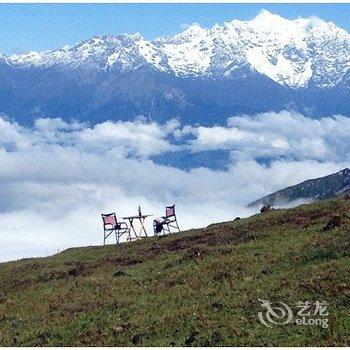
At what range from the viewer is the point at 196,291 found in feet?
88.6

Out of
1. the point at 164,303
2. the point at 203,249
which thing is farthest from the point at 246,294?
the point at 203,249

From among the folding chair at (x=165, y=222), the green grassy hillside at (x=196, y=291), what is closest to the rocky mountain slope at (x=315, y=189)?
the folding chair at (x=165, y=222)

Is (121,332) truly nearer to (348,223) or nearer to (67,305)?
(67,305)

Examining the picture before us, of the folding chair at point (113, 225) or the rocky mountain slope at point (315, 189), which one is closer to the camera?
the folding chair at point (113, 225)

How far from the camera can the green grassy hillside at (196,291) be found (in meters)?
21.7

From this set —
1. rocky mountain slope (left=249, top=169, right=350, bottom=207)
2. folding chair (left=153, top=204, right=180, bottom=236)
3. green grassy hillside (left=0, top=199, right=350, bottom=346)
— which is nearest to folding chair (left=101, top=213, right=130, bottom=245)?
folding chair (left=153, top=204, right=180, bottom=236)

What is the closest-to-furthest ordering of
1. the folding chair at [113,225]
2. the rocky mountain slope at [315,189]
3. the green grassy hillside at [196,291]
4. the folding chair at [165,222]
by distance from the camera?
1. the green grassy hillside at [196,291]
2. the folding chair at [113,225]
3. the folding chair at [165,222]
4. the rocky mountain slope at [315,189]

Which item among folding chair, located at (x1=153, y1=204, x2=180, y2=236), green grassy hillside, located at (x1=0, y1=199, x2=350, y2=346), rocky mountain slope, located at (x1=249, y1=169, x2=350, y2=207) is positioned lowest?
green grassy hillside, located at (x1=0, y1=199, x2=350, y2=346)

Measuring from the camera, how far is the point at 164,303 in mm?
26062

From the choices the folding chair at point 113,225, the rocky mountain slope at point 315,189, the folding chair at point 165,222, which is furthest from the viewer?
the rocky mountain slope at point 315,189

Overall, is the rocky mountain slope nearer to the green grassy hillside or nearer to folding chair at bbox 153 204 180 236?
folding chair at bbox 153 204 180 236

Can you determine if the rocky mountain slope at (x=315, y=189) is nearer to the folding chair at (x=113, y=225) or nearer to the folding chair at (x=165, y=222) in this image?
the folding chair at (x=165, y=222)

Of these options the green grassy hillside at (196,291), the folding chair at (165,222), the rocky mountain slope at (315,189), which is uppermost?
the rocky mountain slope at (315,189)

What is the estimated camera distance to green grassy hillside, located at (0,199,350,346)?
21.7 metres
